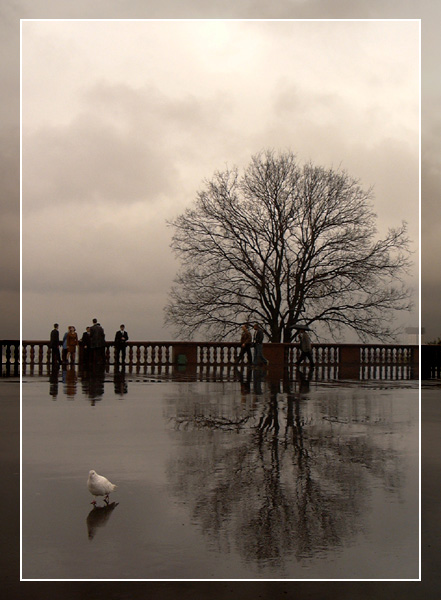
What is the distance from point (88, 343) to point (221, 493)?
2589cm

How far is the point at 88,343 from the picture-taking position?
33000 mm

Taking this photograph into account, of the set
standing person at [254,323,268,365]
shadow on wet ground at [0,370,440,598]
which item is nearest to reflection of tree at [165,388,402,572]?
shadow on wet ground at [0,370,440,598]

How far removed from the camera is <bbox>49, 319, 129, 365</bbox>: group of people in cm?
3142

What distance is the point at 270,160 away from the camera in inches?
1731

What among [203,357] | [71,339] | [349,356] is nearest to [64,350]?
[71,339]

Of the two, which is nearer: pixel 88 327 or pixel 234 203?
pixel 88 327

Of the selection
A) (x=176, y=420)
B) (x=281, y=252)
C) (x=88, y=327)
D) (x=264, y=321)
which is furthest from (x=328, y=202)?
(x=176, y=420)

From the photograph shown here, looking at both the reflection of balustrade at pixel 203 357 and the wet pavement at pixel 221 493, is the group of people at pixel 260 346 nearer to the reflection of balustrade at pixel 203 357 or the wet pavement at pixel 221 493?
the reflection of balustrade at pixel 203 357

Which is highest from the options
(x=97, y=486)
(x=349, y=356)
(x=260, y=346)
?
(x=97, y=486)

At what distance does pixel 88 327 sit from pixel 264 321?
12.6 metres

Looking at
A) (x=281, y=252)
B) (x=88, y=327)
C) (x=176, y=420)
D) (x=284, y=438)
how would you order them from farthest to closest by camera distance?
1. (x=281, y=252)
2. (x=88, y=327)
3. (x=176, y=420)
4. (x=284, y=438)

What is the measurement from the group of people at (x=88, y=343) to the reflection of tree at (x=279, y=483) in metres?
18.7

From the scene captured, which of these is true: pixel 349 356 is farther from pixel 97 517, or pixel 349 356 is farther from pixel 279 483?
pixel 97 517

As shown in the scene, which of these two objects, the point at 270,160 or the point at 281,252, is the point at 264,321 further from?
the point at 270,160
